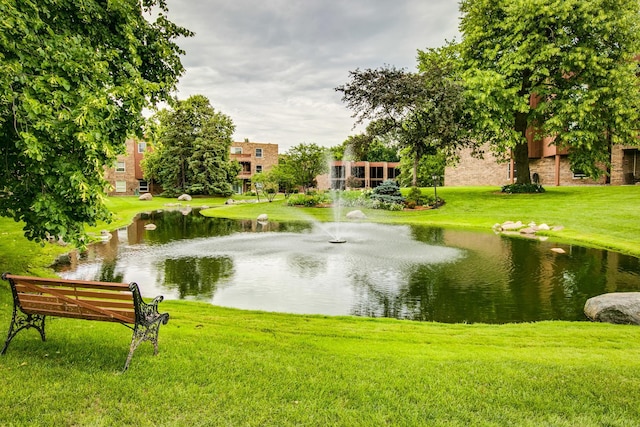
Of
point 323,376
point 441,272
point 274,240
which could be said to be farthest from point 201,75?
point 323,376

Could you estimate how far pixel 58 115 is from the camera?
5.35 meters

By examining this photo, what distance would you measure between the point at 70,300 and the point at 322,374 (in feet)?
10.2

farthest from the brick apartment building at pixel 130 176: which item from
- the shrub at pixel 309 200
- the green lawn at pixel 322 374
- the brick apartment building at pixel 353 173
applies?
the green lawn at pixel 322 374

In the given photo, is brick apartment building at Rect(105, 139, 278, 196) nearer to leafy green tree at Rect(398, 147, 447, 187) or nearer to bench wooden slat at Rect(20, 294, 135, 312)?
leafy green tree at Rect(398, 147, 447, 187)

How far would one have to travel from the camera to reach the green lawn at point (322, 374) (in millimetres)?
3607

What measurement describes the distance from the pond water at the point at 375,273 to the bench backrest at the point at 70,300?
3.52 metres

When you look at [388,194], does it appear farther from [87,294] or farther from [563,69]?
[87,294]

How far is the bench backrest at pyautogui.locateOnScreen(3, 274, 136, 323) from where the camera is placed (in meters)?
4.71

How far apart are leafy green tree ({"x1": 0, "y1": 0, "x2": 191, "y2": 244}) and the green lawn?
183cm

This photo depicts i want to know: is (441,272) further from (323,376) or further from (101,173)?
(101,173)

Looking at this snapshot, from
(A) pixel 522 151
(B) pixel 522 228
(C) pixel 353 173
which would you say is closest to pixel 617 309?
(B) pixel 522 228

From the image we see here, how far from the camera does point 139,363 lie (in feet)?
15.1

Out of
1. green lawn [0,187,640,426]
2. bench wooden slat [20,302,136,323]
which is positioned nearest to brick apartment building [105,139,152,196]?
green lawn [0,187,640,426]

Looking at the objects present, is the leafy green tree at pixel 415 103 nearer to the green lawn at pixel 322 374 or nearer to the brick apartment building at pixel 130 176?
the green lawn at pixel 322 374
